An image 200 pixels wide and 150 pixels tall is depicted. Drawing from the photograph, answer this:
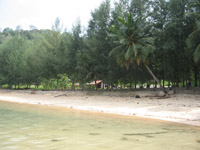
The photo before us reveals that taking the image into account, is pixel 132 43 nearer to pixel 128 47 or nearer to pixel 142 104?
pixel 128 47

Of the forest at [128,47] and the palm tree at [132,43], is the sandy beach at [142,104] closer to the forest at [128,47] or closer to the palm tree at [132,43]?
the forest at [128,47]

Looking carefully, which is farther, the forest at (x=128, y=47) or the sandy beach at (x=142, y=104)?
the forest at (x=128, y=47)

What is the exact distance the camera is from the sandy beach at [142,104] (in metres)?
15.8

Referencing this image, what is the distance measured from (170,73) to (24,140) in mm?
24061

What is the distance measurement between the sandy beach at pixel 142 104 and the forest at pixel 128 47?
282cm

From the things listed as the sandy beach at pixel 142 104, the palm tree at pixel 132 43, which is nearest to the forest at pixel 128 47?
the palm tree at pixel 132 43

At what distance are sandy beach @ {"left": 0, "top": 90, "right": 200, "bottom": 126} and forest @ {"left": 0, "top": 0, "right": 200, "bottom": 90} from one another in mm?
2817

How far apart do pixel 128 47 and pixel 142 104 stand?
814cm

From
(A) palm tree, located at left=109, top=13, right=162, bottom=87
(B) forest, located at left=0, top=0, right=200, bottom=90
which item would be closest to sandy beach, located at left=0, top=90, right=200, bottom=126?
(B) forest, located at left=0, top=0, right=200, bottom=90

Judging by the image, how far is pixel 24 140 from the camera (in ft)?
26.5

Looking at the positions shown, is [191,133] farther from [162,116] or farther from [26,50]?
[26,50]

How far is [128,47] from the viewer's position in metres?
27.4

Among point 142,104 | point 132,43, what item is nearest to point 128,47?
point 132,43

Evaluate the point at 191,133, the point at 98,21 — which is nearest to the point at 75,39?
the point at 98,21
